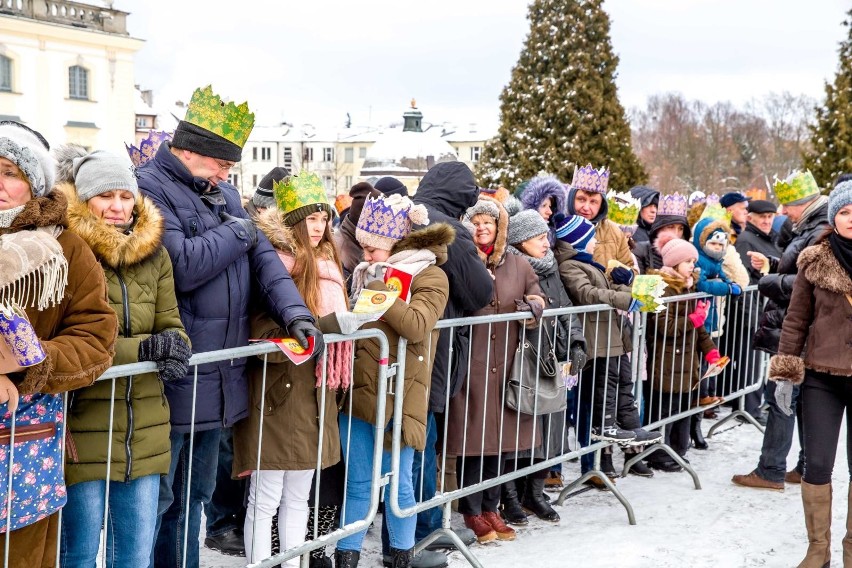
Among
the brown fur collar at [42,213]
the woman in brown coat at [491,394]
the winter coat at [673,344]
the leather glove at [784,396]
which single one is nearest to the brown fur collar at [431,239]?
the woman in brown coat at [491,394]

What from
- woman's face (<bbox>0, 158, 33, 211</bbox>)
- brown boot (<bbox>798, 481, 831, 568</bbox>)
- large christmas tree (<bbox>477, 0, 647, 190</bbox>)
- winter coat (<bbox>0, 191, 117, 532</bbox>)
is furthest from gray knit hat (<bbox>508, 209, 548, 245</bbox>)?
large christmas tree (<bbox>477, 0, 647, 190</bbox>)

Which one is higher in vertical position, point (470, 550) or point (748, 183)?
point (748, 183)

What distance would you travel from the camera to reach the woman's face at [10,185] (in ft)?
9.07

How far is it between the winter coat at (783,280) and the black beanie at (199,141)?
3.80m

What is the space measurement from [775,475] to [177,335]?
4900 mm

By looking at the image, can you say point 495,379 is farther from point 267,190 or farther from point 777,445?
point 777,445

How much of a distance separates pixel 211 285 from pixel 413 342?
1135mm

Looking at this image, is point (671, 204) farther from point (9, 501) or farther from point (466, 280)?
point (9, 501)

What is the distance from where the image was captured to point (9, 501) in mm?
2717

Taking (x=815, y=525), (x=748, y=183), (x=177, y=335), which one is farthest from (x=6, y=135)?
(x=748, y=183)

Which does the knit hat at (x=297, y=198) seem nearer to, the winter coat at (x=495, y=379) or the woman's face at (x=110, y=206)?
the woman's face at (x=110, y=206)

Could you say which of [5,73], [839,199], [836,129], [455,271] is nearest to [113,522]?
[455,271]

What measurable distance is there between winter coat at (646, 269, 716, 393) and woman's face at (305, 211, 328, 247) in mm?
3430

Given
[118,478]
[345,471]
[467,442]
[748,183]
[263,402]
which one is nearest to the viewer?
[118,478]
